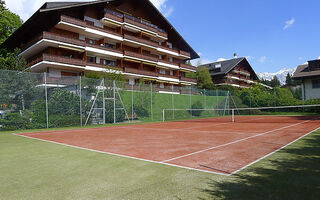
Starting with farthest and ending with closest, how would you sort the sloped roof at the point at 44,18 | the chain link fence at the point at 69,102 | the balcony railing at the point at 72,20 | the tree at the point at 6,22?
the tree at the point at 6,22 → the balcony railing at the point at 72,20 → the sloped roof at the point at 44,18 → the chain link fence at the point at 69,102

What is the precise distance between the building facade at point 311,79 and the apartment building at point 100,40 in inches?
688

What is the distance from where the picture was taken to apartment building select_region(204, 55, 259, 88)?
175ft

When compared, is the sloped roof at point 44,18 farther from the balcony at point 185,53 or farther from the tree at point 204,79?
the tree at point 204,79

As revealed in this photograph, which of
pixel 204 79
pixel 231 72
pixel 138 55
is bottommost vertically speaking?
pixel 204 79

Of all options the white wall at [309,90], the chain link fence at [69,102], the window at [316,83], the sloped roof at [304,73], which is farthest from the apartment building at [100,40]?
the window at [316,83]

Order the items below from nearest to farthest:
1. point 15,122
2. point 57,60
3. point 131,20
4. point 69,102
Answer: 1. point 15,122
2. point 69,102
3. point 57,60
4. point 131,20

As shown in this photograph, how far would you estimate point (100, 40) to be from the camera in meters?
30.3

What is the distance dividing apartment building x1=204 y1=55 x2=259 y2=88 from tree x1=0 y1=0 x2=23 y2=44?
134 ft

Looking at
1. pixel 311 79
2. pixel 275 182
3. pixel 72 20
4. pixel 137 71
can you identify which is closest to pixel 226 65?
pixel 311 79

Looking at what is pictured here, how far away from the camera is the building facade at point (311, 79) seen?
28.5 metres

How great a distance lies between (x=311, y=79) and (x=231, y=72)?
1023 inches

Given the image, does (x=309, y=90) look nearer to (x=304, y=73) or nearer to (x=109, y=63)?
(x=304, y=73)

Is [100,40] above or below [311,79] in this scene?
above

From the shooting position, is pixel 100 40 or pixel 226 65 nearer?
pixel 100 40
